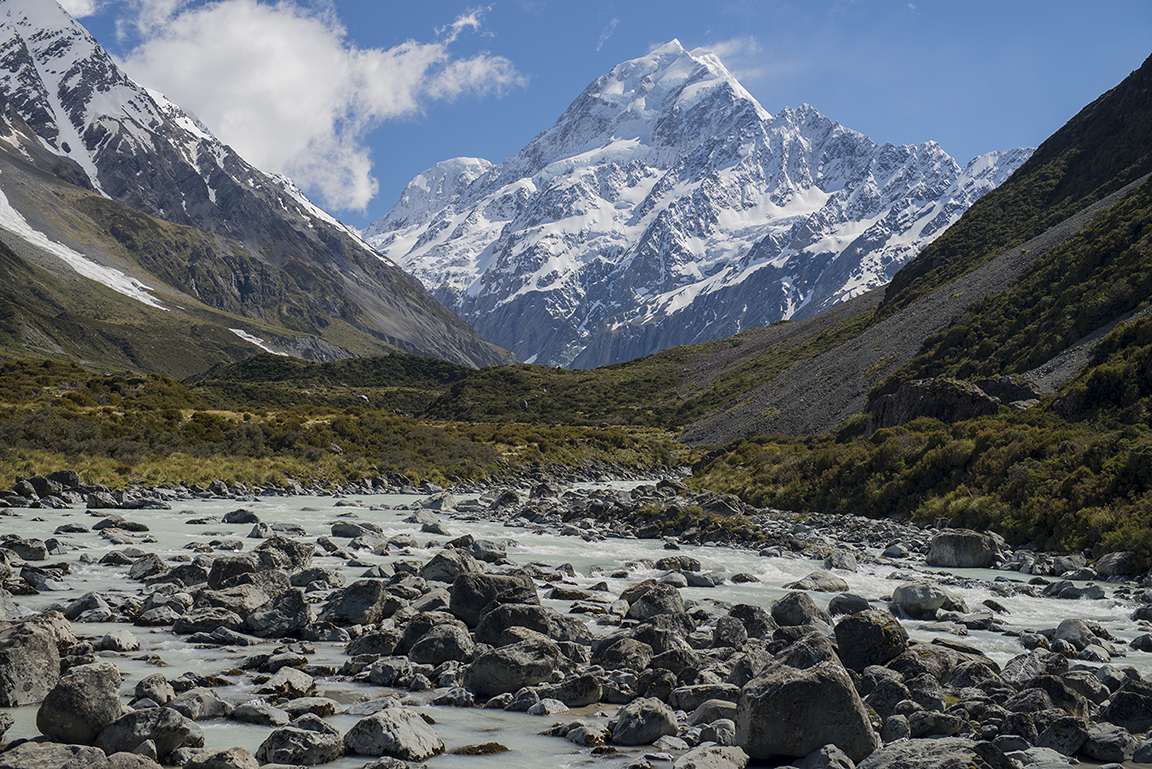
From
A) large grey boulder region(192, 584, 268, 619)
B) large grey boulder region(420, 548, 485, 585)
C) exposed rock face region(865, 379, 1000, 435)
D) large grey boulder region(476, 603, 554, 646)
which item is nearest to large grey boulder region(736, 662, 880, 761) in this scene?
large grey boulder region(476, 603, 554, 646)

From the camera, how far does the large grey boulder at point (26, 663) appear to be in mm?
9016

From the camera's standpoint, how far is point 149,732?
782cm

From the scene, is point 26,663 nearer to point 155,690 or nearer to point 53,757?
point 155,690

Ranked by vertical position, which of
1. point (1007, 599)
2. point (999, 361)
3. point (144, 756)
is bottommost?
point (1007, 599)

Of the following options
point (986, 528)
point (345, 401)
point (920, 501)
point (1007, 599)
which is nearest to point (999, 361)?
point (920, 501)

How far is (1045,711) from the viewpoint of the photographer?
898 centimetres

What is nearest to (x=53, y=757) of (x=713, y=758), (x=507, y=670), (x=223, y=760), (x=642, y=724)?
(x=223, y=760)

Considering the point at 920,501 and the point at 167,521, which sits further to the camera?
the point at 920,501

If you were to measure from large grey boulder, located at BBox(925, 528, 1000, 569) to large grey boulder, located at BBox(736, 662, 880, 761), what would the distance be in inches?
653

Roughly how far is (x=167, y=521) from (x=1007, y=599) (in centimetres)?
2697

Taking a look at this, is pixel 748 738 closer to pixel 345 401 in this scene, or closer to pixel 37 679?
pixel 37 679

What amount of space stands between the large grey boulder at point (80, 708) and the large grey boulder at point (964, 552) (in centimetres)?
2196

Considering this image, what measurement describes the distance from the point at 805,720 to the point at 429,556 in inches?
628

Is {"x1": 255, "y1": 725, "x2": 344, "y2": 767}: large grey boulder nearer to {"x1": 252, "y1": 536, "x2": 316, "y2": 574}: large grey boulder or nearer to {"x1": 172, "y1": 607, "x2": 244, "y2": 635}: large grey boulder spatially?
{"x1": 172, "y1": 607, "x2": 244, "y2": 635}: large grey boulder
